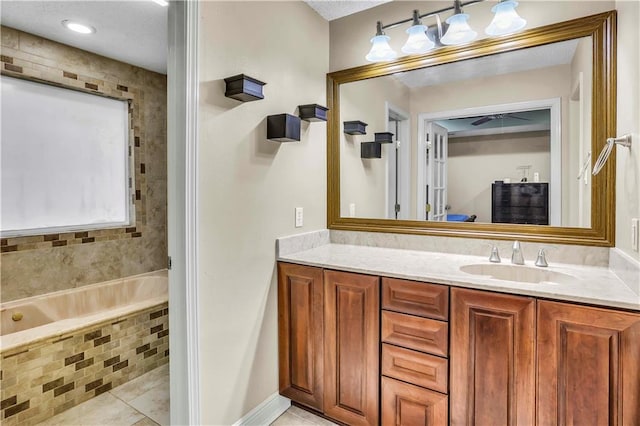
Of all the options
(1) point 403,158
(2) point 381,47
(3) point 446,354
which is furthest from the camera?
(1) point 403,158

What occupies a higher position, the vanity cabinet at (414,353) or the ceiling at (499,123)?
the ceiling at (499,123)

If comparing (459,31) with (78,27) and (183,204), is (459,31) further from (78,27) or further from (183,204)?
(78,27)

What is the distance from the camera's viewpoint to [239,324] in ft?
5.65

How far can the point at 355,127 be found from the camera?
7.79 ft

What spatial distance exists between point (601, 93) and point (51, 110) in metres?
3.60

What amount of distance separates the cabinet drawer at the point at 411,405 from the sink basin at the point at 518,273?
2.06 ft

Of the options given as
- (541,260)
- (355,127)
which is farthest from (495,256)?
(355,127)

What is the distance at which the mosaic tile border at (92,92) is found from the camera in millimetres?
2387

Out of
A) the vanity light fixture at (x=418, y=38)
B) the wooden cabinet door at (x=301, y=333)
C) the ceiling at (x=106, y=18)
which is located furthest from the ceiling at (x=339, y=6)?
the wooden cabinet door at (x=301, y=333)

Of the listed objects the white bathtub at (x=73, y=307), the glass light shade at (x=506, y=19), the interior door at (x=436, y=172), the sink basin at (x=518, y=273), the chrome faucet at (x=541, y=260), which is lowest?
the white bathtub at (x=73, y=307)

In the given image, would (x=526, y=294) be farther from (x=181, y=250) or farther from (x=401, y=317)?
(x=181, y=250)

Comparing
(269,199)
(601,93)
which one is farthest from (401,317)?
(601,93)

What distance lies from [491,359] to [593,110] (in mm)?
1304

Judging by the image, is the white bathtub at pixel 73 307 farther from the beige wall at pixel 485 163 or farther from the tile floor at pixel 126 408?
the beige wall at pixel 485 163
